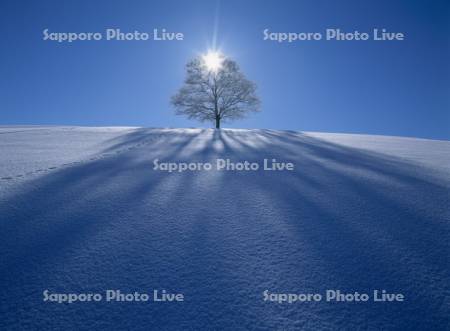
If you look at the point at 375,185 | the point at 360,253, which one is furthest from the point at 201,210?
the point at 375,185

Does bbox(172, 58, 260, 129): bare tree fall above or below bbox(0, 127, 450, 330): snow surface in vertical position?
above

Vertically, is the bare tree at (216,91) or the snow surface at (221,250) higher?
the bare tree at (216,91)

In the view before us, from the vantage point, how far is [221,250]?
51.2 inches

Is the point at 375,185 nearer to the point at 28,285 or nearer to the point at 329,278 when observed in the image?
the point at 329,278

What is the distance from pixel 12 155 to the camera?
3420mm

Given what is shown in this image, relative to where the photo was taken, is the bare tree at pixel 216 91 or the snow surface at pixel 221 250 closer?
the snow surface at pixel 221 250

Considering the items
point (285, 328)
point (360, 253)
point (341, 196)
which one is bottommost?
point (285, 328)

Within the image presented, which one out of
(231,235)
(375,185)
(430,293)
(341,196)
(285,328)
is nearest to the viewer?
(285,328)

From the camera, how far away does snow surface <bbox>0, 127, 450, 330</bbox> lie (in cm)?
95

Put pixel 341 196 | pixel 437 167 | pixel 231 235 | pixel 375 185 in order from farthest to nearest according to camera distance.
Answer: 1. pixel 437 167
2. pixel 375 185
3. pixel 341 196
4. pixel 231 235

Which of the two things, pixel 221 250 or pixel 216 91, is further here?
pixel 216 91

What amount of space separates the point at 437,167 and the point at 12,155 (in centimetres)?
613

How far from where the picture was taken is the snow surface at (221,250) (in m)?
0.95

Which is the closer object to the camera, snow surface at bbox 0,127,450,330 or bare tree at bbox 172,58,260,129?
snow surface at bbox 0,127,450,330
